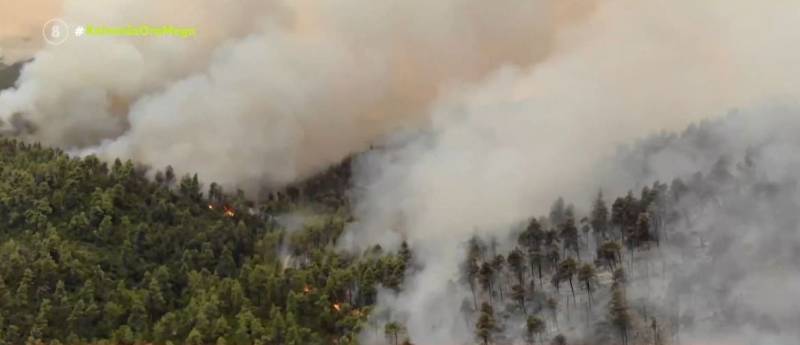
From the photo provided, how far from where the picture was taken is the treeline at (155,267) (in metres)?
80.3

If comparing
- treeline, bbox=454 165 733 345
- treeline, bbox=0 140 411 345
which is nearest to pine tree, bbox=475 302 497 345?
treeline, bbox=454 165 733 345

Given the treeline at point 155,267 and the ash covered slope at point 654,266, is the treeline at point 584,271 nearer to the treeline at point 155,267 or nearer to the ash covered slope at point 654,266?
the ash covered slope at point 654,266

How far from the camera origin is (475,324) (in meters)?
86.1

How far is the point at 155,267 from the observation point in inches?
3792

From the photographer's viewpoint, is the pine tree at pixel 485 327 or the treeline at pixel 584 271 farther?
the pine tree at pixel 485 327

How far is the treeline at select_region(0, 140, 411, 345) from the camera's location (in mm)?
80312

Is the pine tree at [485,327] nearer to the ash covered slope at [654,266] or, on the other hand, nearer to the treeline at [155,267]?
the ash covered slope at [654,266]

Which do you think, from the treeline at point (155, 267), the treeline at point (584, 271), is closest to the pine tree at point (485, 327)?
the treeline at point (584, 271)

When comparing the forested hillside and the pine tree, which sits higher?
the forested hillside

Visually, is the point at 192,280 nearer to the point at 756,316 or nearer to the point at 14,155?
the point at 14,155

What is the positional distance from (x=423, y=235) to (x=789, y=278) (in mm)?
57185

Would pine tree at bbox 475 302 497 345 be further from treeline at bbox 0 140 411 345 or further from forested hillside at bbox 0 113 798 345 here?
treeline at bbox 0 140 411 345

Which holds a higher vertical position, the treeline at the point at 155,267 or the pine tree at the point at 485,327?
the treeline at the point at 155,267

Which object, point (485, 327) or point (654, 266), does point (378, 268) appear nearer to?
point (485, 327)
